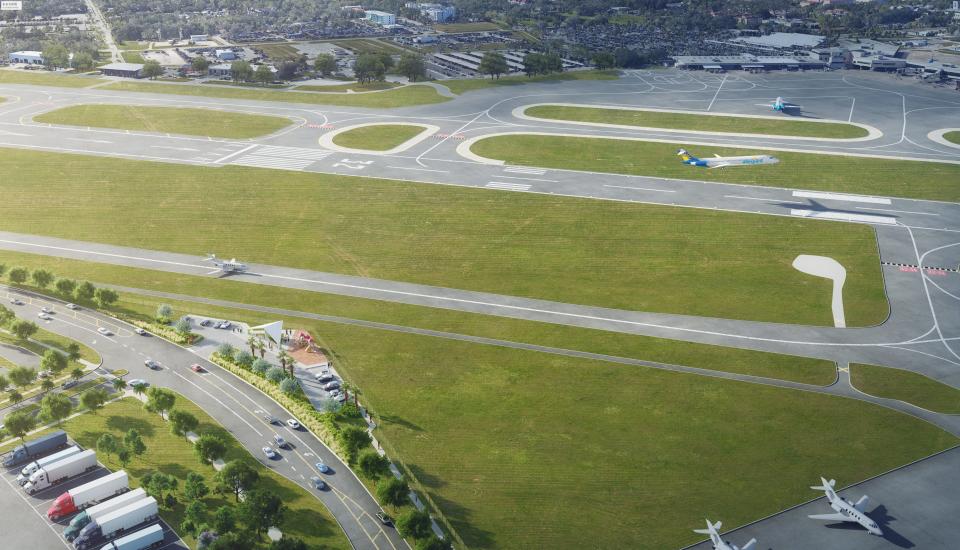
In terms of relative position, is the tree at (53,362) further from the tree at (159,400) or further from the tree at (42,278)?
the tree at (42,278)

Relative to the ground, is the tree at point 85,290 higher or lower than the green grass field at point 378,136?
lower

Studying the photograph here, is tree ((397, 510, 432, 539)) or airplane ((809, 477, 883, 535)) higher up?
tree ((397, 510, 432, 539))

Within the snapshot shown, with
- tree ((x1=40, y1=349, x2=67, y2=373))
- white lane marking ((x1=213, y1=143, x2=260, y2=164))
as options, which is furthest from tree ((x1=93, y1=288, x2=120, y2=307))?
white lane marking ((x1=213, y1=143, x2=260, y2=164))

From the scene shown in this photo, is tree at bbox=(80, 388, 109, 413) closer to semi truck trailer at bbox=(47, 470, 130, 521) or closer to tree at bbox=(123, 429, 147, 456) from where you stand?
tree at bbox=(123, 429, 147, 456)

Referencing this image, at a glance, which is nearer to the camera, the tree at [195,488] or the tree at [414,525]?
the tree at [414,525]

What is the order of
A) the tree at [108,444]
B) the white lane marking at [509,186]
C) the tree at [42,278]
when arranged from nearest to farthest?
1. the tree at [108,444]
2. the tree at [42,278]
3. the white lane marking at [509,186]

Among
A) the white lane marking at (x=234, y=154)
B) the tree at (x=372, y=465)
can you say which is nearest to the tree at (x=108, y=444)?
the tree at (x=372, y=465)

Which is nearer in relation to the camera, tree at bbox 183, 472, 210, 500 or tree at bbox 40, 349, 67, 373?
tree at bbox 183, 472, 210, 500

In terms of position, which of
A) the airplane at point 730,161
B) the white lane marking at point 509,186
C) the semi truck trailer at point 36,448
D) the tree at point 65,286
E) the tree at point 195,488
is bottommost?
the semi truck trailer at point 36,448
